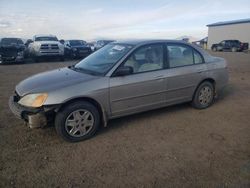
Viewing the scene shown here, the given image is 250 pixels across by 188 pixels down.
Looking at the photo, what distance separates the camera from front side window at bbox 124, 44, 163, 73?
4592 mm

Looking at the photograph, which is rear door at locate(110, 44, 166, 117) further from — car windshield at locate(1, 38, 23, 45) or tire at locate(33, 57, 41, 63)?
car windshield at locate(1, 38, 23, 45)

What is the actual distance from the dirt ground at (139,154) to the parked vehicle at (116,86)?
1.21 feet

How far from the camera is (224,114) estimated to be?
5.38 metres

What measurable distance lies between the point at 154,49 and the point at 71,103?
200 centimetres

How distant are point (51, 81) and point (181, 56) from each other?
272 centimetres

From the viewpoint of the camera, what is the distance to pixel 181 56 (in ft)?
17.3

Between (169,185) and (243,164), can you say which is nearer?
(169,185)

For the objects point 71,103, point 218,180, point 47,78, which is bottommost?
point 218,180

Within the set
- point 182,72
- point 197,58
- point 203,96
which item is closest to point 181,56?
point 182,72

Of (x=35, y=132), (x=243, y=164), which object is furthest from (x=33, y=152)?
(x=243, y=164)

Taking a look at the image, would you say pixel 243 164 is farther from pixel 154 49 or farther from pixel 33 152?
pixel 33 152

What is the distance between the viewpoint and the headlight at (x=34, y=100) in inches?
150

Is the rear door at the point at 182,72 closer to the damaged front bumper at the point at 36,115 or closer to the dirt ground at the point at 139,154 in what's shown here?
the dirt ground at the point at 139,154

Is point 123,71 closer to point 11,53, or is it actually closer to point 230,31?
point 11,53
